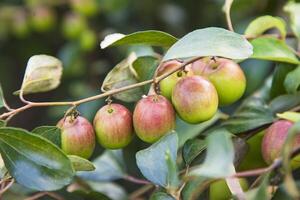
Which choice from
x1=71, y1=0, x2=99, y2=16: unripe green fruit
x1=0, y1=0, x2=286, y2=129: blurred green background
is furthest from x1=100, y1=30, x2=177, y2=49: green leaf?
x1=71, y1=0, x2=99, y2=16: unripe green fruit

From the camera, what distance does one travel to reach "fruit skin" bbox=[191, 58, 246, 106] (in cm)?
76

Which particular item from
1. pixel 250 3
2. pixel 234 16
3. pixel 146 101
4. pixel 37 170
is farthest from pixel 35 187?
pixel 234 16

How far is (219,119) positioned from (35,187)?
0.38 m

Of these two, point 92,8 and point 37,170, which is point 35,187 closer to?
point 37,170

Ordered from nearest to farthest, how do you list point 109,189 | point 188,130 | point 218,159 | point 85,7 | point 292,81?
point 218,159, point 292,81, point 188,130, point 109,189, point 85,7

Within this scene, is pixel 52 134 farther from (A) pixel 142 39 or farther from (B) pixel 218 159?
(B) pixel 218 159

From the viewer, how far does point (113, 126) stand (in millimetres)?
733

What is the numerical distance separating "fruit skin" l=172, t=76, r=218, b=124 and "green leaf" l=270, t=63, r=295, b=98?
0.16 metres

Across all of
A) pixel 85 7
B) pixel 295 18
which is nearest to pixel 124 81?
pixel 295 18

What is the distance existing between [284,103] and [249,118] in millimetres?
53

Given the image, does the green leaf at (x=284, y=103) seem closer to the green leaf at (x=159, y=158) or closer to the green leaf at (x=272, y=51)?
the green leaf at (x=272, y=51)

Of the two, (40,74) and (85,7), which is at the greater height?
(40,74)

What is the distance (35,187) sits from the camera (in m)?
0.70

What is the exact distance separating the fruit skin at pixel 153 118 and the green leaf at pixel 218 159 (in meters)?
0.16
